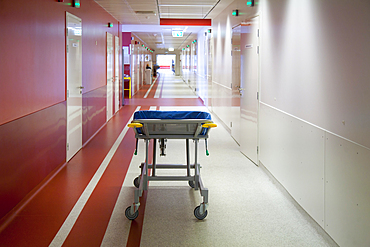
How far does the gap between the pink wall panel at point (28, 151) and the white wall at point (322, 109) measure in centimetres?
282

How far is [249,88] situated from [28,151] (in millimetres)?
3514

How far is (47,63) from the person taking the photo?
15.3 feet

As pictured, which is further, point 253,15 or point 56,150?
point 253,15

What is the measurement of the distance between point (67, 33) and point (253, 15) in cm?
291

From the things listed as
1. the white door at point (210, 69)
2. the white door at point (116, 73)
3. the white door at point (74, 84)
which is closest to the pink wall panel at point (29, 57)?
the white door at point (74, 84)

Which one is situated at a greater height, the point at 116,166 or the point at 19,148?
the point at 19,148

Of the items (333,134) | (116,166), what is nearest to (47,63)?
(116,166)

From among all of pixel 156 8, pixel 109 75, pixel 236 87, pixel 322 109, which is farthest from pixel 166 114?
pixel 109 75

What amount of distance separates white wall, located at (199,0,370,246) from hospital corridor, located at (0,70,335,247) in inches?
10.9

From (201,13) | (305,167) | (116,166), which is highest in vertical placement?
(201,13)

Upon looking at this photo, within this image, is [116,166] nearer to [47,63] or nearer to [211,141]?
[47,63]

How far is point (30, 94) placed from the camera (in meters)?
4.07

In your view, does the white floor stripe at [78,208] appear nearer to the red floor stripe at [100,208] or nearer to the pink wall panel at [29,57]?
the red floor stripe at [100,208]

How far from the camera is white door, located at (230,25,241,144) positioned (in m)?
6.93
